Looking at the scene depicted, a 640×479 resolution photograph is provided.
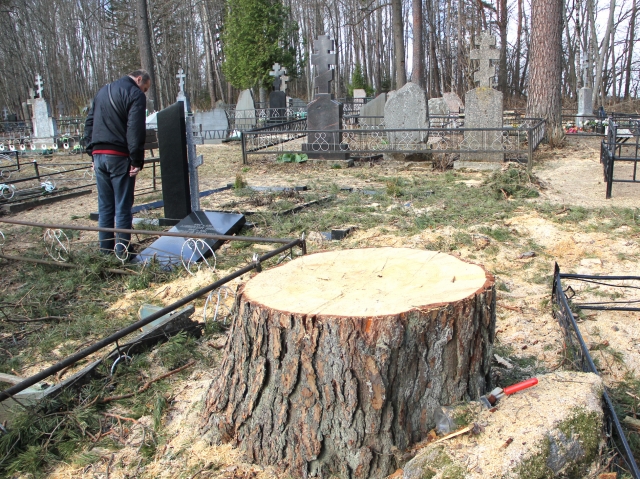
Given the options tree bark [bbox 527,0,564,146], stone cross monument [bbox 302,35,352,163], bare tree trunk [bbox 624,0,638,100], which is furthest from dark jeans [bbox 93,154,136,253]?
bare tree trunk [bbox 624,0,638,100]

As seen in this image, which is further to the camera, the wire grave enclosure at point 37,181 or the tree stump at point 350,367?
the wire grave enclosure at point 37,181

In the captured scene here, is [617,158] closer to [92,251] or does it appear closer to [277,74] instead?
[92,251]

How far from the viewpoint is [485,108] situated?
10898 mm

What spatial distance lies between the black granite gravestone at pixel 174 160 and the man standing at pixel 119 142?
2.39 ft

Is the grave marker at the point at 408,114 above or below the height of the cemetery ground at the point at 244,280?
above

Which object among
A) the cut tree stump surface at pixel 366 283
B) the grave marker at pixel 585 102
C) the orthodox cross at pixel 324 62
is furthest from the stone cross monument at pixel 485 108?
the grave marker at pixel 585 102

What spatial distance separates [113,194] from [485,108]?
Answer: 8.00 meters

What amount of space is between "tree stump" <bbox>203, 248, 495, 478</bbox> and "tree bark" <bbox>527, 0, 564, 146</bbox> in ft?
41.3

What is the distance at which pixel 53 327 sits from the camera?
3.88 metres

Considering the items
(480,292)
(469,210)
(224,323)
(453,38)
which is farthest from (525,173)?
(453,38)

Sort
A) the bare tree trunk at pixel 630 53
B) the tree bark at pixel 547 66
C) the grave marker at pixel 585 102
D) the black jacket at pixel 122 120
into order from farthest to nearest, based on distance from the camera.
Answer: the bare tree trunk at pixel 630 53 → the grave marker at pixel 585 102 → the tree bark at pixel 547 66 → the black jacket at pixel 122 120

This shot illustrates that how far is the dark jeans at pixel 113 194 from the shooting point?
5.12 meters

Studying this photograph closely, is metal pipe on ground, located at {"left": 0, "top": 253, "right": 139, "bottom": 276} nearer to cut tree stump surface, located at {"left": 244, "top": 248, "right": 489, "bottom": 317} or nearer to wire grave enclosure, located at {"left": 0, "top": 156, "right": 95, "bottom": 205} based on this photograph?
cut tree stump surface, located at {"left": 244, "top": 248, "right": 489, "bottom": 317}

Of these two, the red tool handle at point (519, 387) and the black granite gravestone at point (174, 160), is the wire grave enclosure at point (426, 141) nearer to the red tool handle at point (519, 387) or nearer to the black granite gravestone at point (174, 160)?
the black granite gravestone at point (174, 160)
